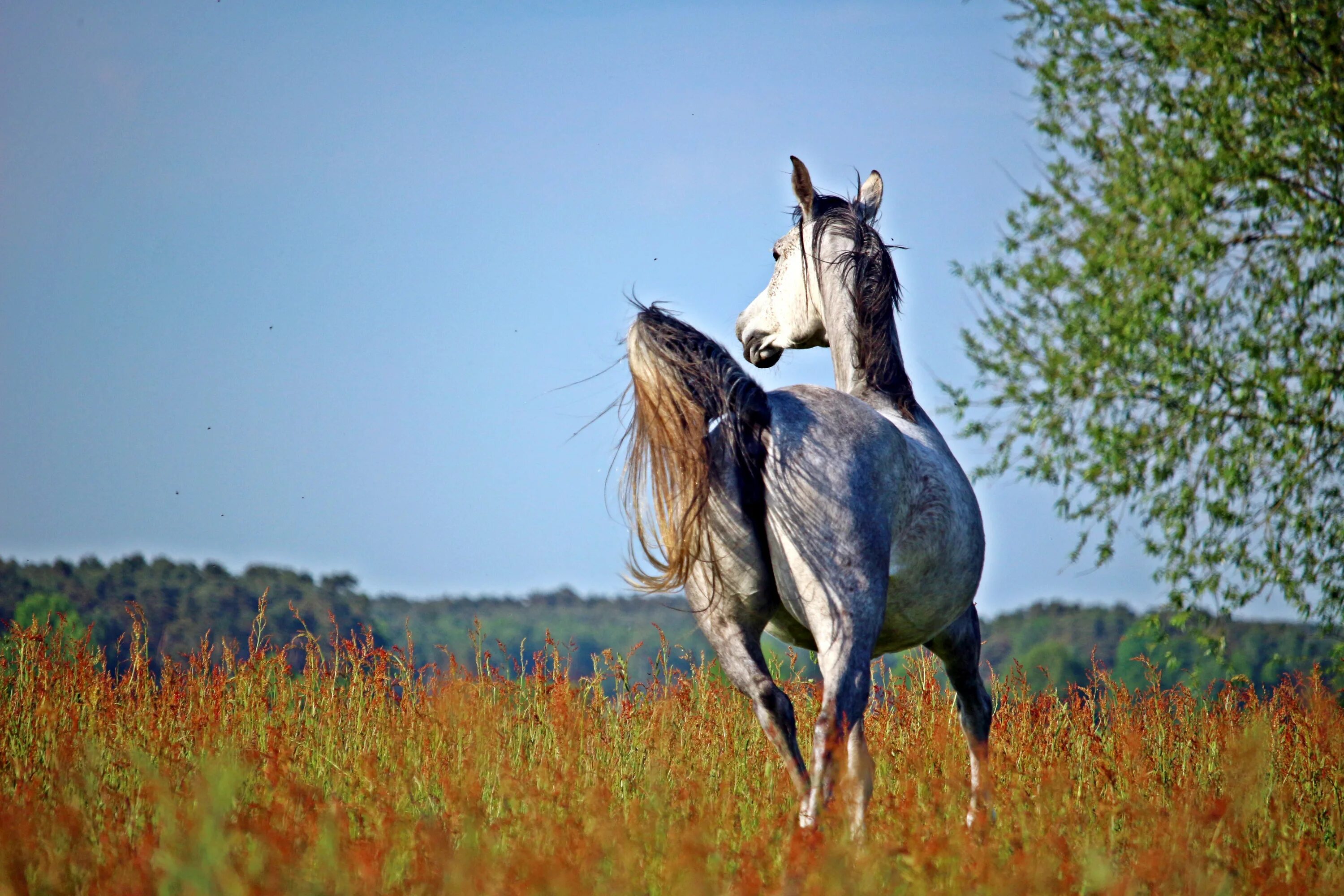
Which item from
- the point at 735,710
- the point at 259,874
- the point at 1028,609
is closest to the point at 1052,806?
the point at 735,710

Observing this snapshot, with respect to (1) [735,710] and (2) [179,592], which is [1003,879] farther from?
(2) [179,592]

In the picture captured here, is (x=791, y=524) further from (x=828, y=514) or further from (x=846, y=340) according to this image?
(x=846, y=340)

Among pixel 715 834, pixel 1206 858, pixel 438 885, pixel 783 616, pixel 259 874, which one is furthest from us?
pixel 783 616

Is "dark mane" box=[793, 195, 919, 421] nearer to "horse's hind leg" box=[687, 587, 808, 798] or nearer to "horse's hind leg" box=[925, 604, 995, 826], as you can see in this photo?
"horse's hind leg" box=[925, 604, 995, 826]

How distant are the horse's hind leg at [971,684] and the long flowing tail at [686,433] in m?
1.47

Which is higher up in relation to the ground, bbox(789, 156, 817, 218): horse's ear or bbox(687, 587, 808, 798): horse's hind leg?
bbox(789, 156, 817, 218): horse's ear

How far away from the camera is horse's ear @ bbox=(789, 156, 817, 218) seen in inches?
185

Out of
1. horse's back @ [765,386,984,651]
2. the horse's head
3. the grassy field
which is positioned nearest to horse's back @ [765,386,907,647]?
horse's back @ [765,386,984,651]

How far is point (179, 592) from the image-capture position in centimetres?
5912

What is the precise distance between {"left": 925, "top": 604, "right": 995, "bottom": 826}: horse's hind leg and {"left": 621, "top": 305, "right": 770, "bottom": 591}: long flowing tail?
4.81 ft

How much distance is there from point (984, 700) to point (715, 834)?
78.9 inches

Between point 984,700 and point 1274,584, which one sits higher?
point 1274,584

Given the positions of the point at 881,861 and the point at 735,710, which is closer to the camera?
the point at 881,861

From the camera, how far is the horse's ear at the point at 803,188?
4.71 meters
